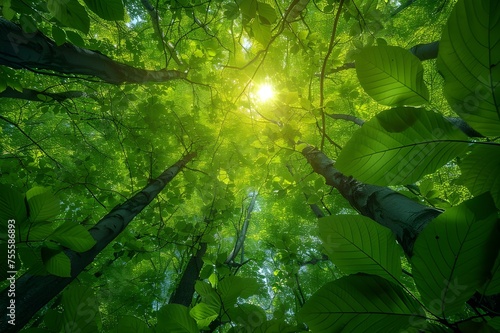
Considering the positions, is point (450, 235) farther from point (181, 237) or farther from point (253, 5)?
point (181, 237)

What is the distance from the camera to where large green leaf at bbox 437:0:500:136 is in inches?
17.1

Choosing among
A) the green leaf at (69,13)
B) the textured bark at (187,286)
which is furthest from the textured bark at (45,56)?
the textured bark at (187,286)

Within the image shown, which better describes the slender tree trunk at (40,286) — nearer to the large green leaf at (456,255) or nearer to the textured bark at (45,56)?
the textured bark at (45,56)

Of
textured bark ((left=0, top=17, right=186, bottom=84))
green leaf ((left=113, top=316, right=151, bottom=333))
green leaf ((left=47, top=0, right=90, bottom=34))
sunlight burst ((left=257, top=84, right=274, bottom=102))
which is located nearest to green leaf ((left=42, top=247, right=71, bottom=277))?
green leaf ((left=113, top=316, right=151, bottom=333))

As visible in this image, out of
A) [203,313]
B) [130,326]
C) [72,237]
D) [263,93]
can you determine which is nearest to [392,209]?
[203,313]

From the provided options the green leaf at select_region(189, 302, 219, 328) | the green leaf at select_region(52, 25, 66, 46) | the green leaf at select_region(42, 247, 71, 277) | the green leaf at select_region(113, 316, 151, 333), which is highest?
the green leaf at select_region(52, 25, 66, 46)

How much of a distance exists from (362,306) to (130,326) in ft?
2.13

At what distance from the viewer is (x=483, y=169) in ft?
1.80

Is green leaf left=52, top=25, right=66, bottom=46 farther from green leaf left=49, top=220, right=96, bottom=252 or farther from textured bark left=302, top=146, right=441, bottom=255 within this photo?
textured bark left=302, top=146, right=441, bottom=255

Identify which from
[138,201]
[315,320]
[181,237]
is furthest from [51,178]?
[315,320]

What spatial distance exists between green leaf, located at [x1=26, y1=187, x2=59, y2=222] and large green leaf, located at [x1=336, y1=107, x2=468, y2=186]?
0.78m

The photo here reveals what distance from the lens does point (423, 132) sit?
524 millimetres

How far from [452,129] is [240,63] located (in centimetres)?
208

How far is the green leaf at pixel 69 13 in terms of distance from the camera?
2.29 ft
